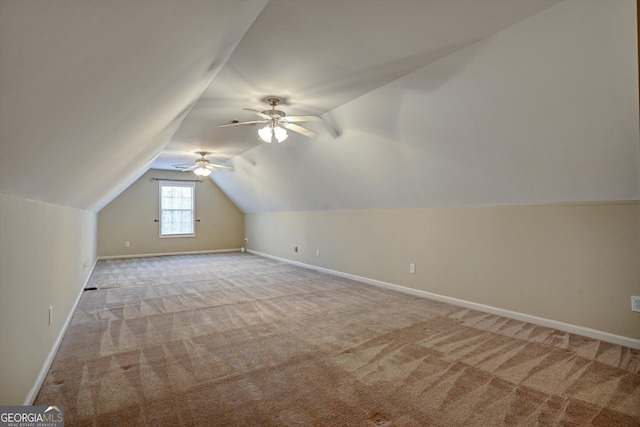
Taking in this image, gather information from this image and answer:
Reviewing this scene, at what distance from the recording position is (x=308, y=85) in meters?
3.33

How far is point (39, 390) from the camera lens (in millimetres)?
2102

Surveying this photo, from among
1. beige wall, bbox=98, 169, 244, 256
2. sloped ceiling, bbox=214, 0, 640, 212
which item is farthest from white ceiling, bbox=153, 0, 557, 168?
beige wall, bbox=98, 169, 244, 256

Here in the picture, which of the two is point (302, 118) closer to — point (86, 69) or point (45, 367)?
point (86, 69)

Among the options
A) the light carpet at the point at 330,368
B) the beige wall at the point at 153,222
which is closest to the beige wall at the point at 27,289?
the light carpet at the point at 330,368

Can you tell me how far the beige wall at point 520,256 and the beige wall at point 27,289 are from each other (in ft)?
13.2

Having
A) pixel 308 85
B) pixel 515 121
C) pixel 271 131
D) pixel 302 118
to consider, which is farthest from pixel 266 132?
pixel 515 121

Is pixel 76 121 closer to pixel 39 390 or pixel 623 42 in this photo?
pixel 39 390

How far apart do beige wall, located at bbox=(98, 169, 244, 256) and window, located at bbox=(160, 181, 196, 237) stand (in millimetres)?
143

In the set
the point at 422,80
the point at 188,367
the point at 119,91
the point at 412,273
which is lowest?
the point at 188,367

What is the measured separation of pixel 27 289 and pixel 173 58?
65.5 inches

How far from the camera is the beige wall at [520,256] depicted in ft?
9.28

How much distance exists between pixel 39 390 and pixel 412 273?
4.06m

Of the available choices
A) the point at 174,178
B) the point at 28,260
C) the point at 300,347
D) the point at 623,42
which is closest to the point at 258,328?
the point at 300,347

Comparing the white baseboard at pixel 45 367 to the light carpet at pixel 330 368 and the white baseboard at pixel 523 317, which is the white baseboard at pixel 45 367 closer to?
the light carpet at pixel 330 368
